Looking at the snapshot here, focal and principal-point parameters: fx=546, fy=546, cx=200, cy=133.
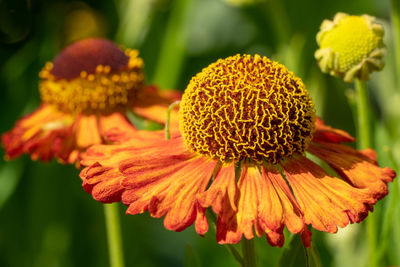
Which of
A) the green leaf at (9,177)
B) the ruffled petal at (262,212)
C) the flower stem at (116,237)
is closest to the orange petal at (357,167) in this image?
the ruffled petal at (262,212)

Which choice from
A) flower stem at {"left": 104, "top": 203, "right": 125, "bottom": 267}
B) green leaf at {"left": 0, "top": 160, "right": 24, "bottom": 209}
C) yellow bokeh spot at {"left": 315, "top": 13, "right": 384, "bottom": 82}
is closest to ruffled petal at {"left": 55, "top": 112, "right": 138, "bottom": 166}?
flower stem at {"left": 104, "top": 203, "right": 125, "bottom": 267}

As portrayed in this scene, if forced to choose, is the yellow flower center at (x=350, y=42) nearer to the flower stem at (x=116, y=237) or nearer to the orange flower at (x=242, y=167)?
the orange flower at (x=242, y=167)

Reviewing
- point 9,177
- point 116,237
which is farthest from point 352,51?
point 9,177

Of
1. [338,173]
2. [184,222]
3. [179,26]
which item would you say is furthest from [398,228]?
[179,26]

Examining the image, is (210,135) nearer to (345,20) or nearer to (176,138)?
(176,138)

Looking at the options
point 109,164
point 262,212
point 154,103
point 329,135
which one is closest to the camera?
point 262,212

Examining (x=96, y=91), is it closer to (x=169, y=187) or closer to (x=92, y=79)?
(x=92, y=79)
